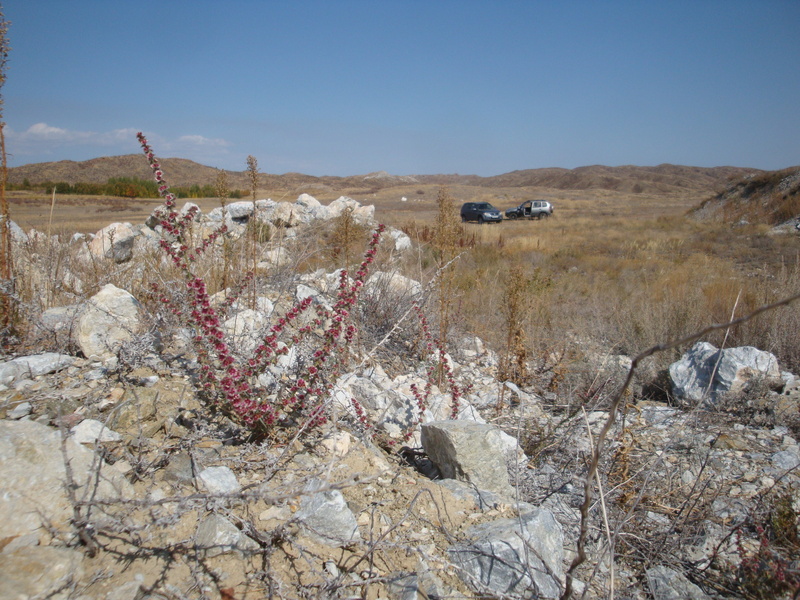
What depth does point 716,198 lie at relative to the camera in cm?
2866

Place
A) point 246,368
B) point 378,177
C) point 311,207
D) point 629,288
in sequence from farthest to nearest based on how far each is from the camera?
1. point 378,177
2. point 311,207
3. point 629,288
4. point 246,368

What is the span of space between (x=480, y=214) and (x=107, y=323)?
1051 inches

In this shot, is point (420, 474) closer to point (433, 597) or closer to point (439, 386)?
point (433, 597)

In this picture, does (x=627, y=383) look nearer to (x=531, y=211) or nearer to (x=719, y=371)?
(x=719, y=371)

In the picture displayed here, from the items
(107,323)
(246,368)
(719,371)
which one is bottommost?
(719,371)

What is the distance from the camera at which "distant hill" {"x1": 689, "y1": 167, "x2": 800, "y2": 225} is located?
2025 centimetres

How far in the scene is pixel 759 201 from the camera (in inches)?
925

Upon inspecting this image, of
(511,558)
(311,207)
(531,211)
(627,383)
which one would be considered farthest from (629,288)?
(531,211)

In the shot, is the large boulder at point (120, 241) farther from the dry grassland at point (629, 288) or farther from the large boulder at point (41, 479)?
the large boulder at point (41, 479)

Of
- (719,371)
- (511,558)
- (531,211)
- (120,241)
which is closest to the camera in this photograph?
(511,558)

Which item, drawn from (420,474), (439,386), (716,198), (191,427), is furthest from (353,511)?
(716,198)

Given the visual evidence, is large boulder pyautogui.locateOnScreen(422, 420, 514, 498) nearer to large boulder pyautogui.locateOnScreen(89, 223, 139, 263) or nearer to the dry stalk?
the dry stalk

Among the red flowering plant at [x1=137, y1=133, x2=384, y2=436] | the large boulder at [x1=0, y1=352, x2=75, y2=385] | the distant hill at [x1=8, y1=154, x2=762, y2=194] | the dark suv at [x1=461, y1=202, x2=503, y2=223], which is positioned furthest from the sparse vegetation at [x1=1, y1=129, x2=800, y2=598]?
the dark suv at [x1=461, y1=202, x2=503, y2=223]

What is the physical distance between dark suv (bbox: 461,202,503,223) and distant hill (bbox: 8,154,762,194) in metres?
10.1
